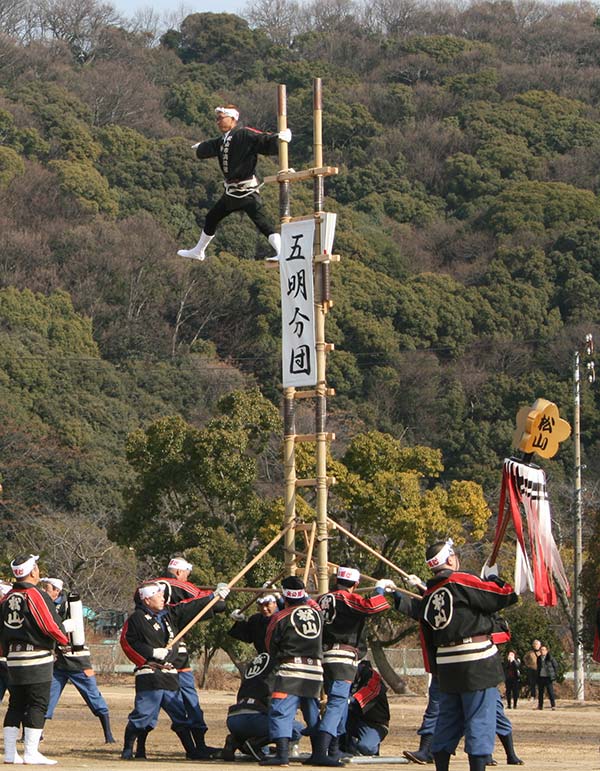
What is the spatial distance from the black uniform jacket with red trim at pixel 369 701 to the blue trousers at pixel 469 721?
3055 millimetres

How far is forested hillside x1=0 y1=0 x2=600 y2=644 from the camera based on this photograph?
2010 inches

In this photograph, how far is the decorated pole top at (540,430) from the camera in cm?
1119

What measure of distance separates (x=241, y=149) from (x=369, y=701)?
5.05m

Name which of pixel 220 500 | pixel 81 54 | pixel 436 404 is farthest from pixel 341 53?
pixel 220 500

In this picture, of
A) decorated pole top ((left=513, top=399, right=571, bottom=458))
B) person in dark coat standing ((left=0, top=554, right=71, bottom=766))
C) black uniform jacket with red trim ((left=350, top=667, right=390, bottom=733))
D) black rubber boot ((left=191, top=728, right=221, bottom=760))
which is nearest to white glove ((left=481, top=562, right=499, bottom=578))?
decorated pole top ((left=513, top=399, right=571, bottom=458))

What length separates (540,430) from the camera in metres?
11.2

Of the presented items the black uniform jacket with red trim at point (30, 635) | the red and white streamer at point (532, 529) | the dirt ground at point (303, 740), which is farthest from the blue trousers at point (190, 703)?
the red and white streamer at point (532, 529)

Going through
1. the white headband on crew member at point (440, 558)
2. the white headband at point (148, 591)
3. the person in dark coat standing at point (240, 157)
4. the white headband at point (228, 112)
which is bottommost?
the white headband at point (148, 591)

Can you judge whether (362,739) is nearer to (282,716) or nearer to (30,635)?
(282,716)

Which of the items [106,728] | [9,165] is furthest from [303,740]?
[9,165]

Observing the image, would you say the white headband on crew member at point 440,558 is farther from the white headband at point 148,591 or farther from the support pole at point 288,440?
the support pole at point 288,440

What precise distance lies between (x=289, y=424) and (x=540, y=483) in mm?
3534

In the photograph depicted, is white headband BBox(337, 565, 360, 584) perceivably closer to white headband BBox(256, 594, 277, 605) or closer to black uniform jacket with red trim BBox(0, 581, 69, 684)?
white headband BBox(256, 594, 277, 605)

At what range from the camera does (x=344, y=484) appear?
2872 centimetres
